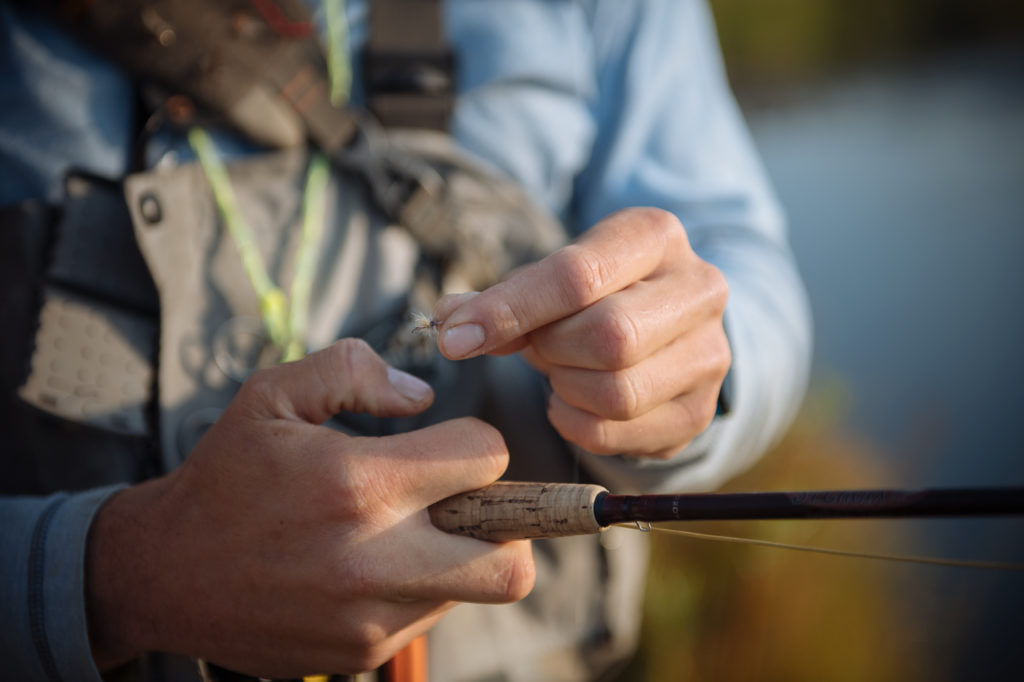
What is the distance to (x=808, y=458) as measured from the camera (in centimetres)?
316

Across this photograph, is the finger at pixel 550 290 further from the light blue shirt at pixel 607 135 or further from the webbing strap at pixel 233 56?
the webbing strap at pixel 233 56

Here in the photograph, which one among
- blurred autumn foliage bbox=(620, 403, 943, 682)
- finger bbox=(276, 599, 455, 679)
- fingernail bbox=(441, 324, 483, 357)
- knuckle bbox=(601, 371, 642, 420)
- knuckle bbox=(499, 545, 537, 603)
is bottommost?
blurred autumn foliage bbox=(620, 403, 943, 682)

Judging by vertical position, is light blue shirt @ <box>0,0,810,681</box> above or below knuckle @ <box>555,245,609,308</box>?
above

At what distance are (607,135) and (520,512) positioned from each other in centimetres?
115

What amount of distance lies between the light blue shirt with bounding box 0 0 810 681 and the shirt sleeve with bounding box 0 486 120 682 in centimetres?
63

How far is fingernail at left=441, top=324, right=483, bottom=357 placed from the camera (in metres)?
0.80

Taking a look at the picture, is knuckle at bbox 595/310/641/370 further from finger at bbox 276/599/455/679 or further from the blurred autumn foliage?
the blurred autumn foliage

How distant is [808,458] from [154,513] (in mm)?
2971

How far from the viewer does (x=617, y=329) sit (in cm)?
84

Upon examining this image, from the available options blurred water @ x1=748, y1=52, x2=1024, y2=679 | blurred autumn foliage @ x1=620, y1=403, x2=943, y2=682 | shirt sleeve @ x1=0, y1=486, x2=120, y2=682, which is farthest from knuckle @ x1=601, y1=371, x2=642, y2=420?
blurred water @ x1=748, y1=52, x2=1024, y2=679

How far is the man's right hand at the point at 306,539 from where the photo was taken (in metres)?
0.80

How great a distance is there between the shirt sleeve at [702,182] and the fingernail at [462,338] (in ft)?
2.24

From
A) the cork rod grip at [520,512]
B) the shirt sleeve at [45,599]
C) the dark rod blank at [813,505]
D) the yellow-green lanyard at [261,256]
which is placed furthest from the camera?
the yellow-green lanyard at [261,256]

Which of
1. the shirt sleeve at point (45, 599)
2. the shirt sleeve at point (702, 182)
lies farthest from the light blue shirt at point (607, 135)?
the shirt sleeve at point (45, 599)
